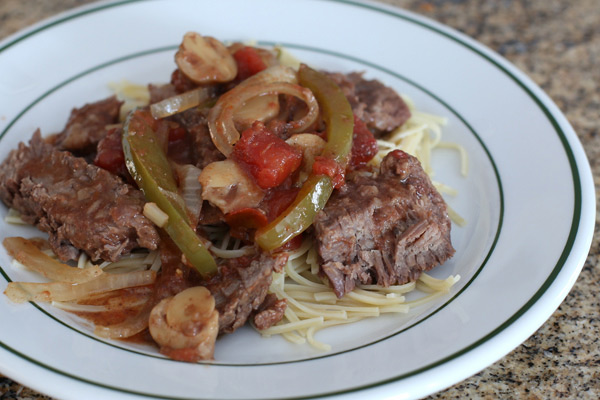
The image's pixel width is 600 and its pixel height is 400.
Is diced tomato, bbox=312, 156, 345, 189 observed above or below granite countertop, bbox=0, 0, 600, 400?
above

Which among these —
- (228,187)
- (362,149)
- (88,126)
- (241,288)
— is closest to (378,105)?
(362,149)

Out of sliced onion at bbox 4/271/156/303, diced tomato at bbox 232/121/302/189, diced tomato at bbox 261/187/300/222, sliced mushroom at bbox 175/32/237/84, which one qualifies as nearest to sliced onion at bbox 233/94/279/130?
diced tomato at bbox 232/121/302/189

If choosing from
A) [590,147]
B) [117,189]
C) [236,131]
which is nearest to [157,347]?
[117,189]

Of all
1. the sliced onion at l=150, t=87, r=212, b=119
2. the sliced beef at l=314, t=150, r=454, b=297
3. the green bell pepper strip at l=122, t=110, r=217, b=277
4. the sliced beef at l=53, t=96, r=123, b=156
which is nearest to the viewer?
the green bell pepper strip at l=122, t=110, r=217, b=277

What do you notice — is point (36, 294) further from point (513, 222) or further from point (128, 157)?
point (513, 222)

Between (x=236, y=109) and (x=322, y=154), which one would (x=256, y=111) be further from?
(x=322, y=154)

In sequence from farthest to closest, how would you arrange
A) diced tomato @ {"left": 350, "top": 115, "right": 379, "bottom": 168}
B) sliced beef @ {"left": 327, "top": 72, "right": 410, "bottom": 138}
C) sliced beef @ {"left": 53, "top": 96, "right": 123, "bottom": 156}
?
sliced beef @ {"left": 327, "top": 72, "right": 410, "bottom": 138} < sliced beef @ {"left": 53, "top": 96, "right": 123, "bottom": 156} < diced tomato @ {"left": 350, "top": 115, "right": 379, "bottom": 168}

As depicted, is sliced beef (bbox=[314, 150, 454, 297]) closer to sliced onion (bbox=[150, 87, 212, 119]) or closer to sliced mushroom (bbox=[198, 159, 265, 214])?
sliced mushroom (bbox=[198, 159, 265, 214])
